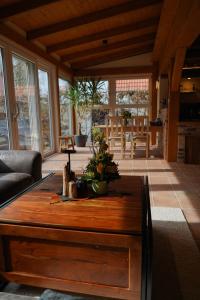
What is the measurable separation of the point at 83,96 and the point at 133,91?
5.46 ft

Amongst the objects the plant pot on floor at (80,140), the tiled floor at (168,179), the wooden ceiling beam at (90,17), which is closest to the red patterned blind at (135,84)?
the plant pot on floor at (80,140)

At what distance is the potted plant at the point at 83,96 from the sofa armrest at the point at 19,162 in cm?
443

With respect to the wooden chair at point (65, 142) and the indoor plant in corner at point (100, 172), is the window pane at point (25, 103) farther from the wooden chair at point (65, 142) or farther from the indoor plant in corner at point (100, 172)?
the indoor plant in corner at point (100, 172)

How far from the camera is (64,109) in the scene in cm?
716

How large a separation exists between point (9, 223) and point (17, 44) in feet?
12.1

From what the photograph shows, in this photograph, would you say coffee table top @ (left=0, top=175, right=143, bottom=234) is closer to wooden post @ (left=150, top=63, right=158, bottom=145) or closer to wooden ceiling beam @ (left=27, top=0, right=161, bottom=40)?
wooden ceiling beam @ (left=27, top=0, right=161, bottom=40)

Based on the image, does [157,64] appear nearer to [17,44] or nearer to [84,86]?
[84,86]

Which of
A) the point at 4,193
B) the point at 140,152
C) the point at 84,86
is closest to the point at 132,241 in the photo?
the point at 4,193

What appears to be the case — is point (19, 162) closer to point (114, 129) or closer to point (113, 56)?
point (114, 129)

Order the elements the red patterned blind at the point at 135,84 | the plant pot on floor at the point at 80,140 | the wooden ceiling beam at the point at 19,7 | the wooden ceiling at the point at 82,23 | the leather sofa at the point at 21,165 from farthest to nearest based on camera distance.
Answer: the red patterned blind at the point at 135,84
the plant pot on floor at the point at 80,140
the wooden ceiling at the point at 82,23
the wooden ceiling beam at the point at 19,7
the leather sofa at the point at 21,165

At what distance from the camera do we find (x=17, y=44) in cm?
405

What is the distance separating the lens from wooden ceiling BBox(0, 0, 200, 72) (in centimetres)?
344

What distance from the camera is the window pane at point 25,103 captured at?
4324 millimetres

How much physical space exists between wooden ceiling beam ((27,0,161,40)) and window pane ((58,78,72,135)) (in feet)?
7.87
